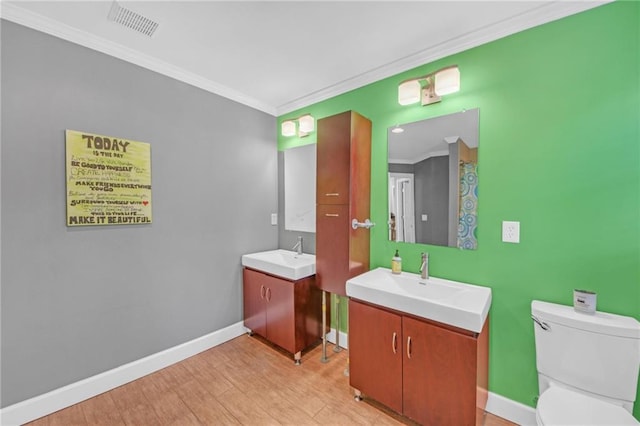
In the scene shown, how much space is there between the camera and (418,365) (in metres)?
1.53

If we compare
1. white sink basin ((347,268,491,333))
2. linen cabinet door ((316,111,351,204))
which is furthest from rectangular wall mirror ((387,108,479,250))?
linen cabinet door ((316,111,351,204))

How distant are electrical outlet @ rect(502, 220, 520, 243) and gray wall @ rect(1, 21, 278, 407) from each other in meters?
2.37

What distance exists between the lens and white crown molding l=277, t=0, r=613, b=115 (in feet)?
4.83

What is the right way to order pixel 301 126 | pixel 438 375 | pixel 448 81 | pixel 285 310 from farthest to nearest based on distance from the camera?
pixel 301 126 < pixel 285 310 < pixel 448 81 < pixel 438 375

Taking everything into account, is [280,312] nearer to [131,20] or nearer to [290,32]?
[290,32]

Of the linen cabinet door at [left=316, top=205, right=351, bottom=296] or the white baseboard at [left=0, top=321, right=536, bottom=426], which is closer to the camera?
the white baseboard at [left=0, top=321, right=536, bottom=426]

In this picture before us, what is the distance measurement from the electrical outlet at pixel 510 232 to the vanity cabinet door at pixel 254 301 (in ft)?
6.65

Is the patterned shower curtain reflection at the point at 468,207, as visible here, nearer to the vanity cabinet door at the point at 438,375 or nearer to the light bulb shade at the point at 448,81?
the light bulb shade at the point at 448,81

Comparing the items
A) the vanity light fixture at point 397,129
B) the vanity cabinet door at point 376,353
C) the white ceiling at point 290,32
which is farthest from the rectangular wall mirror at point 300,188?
the vanity cabinet door at point 376,353

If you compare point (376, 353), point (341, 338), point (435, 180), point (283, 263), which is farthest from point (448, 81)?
point (341, 338)

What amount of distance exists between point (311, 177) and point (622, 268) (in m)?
2.34

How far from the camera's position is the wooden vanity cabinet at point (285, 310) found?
2.27 meters

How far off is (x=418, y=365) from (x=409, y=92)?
74.0 inches

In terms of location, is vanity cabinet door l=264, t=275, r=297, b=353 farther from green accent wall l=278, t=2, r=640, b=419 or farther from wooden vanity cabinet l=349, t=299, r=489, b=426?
green accent wall l=278, t=2, r=640, b=419
